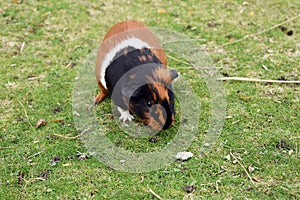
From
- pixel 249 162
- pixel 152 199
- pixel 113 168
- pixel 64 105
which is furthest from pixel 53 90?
pixel 249 162

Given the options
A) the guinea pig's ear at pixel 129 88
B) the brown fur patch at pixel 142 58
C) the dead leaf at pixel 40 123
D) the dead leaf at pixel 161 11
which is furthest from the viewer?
the dead leaf at pixel 161 11

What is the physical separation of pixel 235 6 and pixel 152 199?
4315mm

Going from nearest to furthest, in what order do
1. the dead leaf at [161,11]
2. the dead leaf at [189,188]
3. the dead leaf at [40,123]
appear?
the dead leaf at [189,188] < the dead leaf at [40,123] < the dead leaf at [161,11]

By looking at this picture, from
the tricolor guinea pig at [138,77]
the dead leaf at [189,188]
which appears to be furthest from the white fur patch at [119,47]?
the dead leaf at [189,188]

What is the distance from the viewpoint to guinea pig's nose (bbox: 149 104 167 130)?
167 inches

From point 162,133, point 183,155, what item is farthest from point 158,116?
point 183,155

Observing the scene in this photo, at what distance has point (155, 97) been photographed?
421 centimetres

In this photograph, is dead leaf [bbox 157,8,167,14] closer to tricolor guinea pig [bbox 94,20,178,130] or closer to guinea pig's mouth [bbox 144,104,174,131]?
tricolor guinea pig [bbox 94,20,178,130]

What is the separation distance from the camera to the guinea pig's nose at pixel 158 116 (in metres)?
4.24

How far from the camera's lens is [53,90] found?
5352mm

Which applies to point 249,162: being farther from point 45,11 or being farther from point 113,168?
point 45,11

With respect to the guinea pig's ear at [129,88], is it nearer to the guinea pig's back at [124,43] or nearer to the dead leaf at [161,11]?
the guinea pig's back at [124,43]

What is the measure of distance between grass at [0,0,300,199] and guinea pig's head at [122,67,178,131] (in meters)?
0.30

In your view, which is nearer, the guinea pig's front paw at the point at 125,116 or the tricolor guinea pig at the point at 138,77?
the tricolor guinea pig at the point at 138,77
